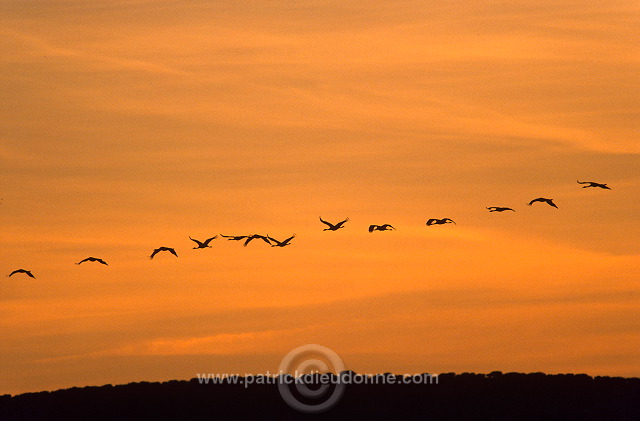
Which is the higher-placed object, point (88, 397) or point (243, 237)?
point (243, 237)

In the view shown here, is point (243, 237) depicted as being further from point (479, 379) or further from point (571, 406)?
point (571, 406)

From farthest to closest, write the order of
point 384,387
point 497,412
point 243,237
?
point 243,237 → point 384,387 → point 497,412

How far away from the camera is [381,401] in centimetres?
9975

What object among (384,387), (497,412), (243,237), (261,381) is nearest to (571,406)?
(497,412)

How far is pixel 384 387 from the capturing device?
332 ft

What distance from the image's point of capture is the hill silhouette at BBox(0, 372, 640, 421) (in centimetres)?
9556

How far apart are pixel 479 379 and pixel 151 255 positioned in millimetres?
26517

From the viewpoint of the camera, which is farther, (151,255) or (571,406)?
(151,255)

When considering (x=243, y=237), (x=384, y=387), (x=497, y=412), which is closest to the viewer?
(x=497, y=412)

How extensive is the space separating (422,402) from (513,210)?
54.0ft

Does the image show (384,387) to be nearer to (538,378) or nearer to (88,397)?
(538,378)

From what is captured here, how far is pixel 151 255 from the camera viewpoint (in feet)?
353

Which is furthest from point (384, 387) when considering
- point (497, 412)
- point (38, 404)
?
point (38, 404)

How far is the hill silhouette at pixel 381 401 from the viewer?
9556cm
